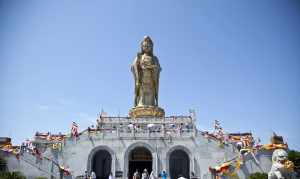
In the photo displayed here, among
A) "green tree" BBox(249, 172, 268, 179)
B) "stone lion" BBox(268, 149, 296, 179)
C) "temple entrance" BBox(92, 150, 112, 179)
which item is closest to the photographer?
"stone lion" BBox(268, 149, 296, 179)

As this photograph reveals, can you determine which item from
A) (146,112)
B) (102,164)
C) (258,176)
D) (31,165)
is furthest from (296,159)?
(31,165)

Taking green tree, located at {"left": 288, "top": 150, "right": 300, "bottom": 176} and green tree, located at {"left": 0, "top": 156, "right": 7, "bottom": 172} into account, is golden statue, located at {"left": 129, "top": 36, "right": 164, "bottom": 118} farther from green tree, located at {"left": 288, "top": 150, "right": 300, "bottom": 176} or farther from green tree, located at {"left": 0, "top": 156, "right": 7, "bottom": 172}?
green tree, located at {"left": 288, "top": 150, "right": 300, "bottom": 176}

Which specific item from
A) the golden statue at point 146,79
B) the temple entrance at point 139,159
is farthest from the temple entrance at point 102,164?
the golden statue at point 146,79

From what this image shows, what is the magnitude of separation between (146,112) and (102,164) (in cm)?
842

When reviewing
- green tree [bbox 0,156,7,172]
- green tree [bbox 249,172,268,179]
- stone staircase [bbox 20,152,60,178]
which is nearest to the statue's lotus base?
stone staircase [bbox 20,152,60,178]

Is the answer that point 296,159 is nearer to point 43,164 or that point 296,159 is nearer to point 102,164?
point 102,164

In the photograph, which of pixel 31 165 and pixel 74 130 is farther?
pixel 74 130

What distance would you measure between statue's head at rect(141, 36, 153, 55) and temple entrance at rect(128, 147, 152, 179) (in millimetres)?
15400

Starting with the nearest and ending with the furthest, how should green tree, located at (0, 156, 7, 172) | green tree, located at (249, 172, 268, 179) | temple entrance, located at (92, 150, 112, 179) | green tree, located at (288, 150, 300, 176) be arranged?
1. green tree, located at (249, 172, 268, 179)
2. green tree, located at (288, 150, 300, 176)
3. green tree, located at (0, 156, 7, 172)
4. temple entrance, located at (92, 150, 112, 179)

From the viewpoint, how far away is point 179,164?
1206 inches

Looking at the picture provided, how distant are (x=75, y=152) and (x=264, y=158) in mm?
16174

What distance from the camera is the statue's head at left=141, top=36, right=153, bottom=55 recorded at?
41250 millimetres

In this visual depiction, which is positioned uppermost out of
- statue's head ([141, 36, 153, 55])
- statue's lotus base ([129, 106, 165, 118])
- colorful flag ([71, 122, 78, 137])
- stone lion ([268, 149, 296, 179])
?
statue's head ([141, 36, 153, 55])

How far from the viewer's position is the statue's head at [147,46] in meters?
41.2
